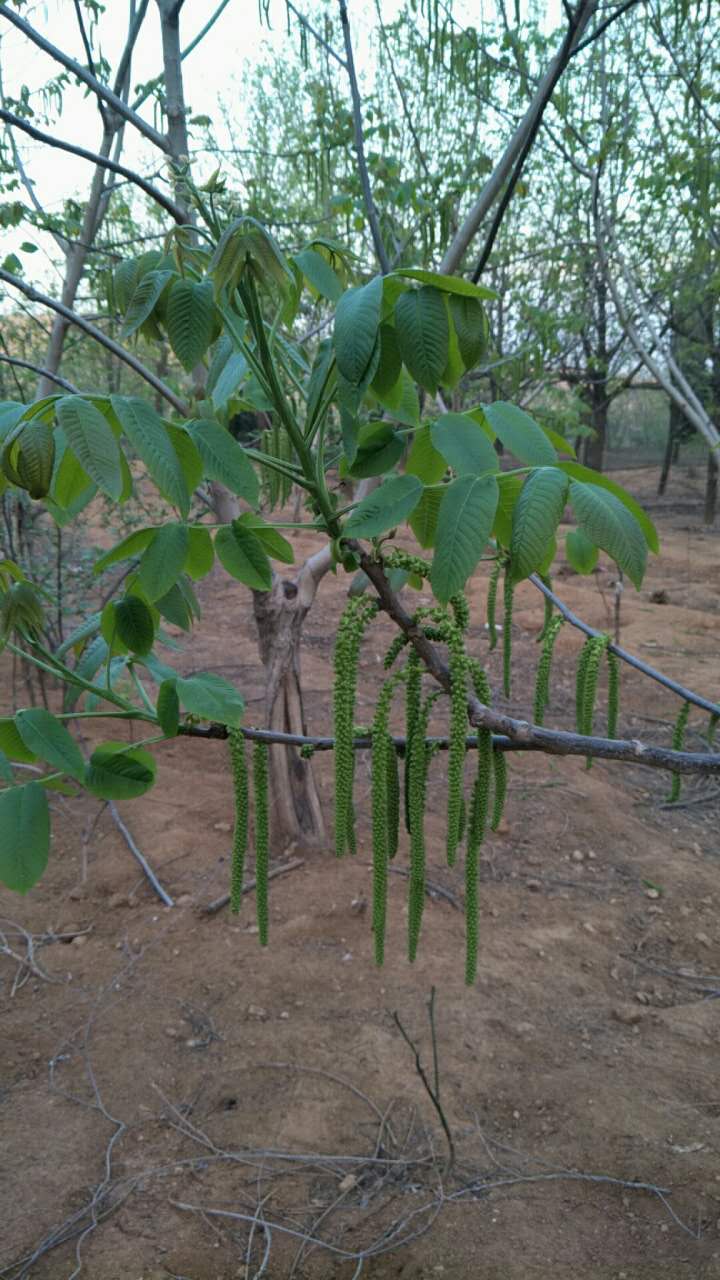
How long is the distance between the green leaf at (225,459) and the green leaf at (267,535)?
0.09 metres

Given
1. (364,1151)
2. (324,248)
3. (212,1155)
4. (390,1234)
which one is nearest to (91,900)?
(212,1155)

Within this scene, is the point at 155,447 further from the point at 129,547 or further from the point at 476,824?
the point at 476,824

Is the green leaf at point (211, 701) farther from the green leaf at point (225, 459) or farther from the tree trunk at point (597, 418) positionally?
the tree trunk at point (597, 418)

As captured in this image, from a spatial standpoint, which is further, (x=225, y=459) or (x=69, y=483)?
(x=69, y=483)

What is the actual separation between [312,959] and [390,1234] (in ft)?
3.57

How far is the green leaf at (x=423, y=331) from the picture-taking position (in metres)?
1.04

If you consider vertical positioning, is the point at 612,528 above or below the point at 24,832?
above

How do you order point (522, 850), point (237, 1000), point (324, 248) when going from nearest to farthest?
1. point (324, 248)
2. point (237, 1000)
3. point (522, 850)

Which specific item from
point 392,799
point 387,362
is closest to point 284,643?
point 392,799

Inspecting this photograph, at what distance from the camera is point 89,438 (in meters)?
1.04

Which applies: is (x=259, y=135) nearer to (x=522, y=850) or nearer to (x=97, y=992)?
(x=522, y=850)

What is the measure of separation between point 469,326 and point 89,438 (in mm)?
494

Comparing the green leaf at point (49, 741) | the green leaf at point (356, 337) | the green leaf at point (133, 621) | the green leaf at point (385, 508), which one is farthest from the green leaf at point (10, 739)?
the green leaf at point (356, 337)

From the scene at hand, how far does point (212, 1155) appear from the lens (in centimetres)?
217
